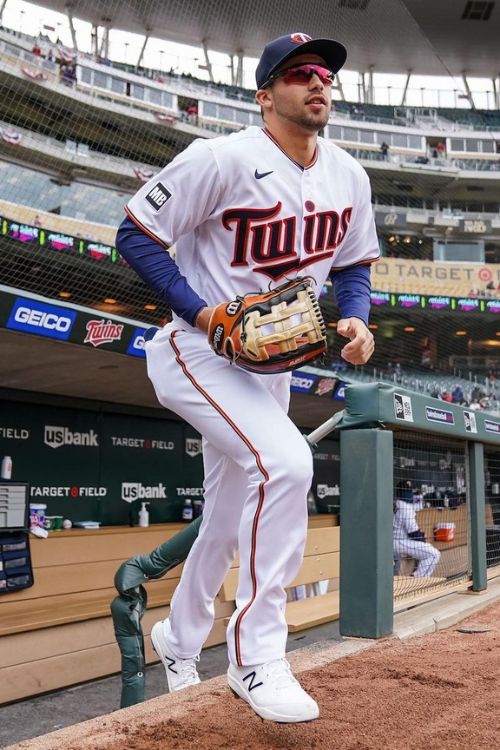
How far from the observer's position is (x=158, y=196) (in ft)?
5.47

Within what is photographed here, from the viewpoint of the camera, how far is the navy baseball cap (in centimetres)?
170

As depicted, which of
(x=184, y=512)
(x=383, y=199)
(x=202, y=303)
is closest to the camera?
(x=202, y=303)

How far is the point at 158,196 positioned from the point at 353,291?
0.61m

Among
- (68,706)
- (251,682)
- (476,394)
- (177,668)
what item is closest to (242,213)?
(251,682)

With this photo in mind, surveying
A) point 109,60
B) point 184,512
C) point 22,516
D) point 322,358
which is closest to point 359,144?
point 109,60

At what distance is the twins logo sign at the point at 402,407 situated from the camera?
2.64 metres

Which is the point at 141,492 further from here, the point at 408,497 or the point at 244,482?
the point at 244,482

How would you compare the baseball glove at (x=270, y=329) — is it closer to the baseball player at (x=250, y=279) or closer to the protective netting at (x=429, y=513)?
the baseball player at (x=250, y=279)

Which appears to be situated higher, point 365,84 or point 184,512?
point 365,84

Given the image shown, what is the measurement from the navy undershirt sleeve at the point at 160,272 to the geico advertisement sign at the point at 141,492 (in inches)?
238

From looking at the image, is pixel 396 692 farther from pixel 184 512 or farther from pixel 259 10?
pixel 259 10

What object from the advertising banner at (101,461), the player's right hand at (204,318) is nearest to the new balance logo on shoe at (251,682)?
the player's right hand at (204,318)

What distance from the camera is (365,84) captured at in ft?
135

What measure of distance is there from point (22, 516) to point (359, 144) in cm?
3546
